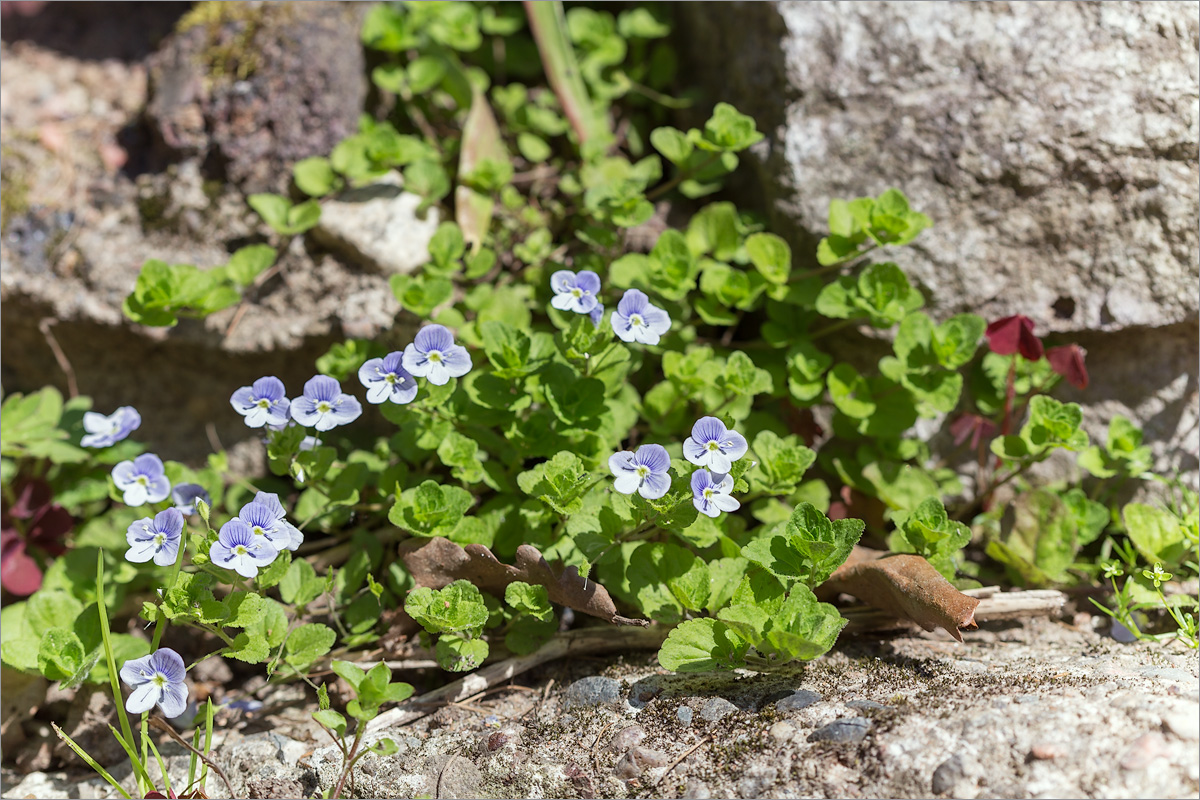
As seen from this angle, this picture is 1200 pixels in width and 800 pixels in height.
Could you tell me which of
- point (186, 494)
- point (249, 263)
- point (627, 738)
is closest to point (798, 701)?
point (627, 738)

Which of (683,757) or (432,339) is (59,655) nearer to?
(432,339)

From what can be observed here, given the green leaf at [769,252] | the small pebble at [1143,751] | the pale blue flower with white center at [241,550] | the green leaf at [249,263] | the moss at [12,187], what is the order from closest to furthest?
the small pebble at [1143,751]
the pale blue flower with white center at [241,550]
the green leaf at [769,252]
the green leaf at [249,263]
the moss at [12,187]

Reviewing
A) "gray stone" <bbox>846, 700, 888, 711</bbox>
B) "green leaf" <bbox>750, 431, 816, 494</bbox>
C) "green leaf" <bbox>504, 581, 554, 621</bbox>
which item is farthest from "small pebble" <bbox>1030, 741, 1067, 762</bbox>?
"green leaf" <bbox>504, 581, 554, 621</bbox>

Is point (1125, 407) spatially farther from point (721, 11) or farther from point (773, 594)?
point (721, 11)

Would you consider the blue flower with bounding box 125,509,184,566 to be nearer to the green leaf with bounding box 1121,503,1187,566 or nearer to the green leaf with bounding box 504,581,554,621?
the green leaf with bounding box 504,581,554,621

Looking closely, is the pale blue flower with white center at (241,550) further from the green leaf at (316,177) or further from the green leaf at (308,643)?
the green leaf at (316,177)

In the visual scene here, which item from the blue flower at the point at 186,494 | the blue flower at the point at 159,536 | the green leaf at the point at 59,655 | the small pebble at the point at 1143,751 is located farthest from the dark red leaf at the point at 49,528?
the small pebble at the point at 1143,751
